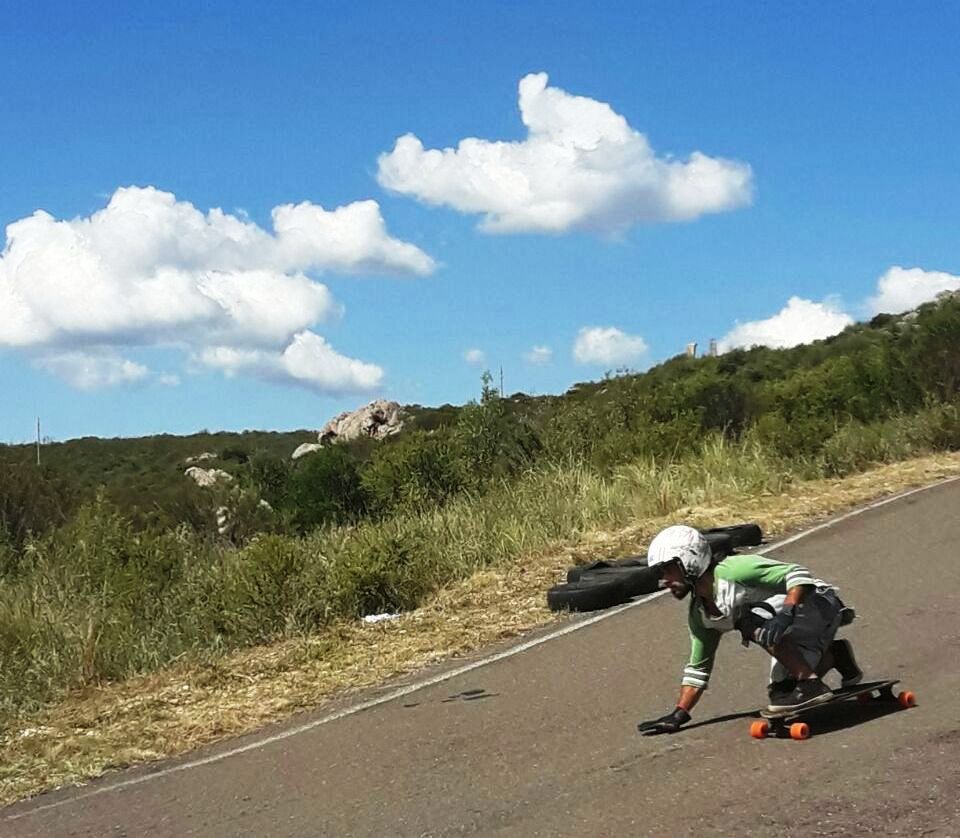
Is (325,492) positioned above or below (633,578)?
above

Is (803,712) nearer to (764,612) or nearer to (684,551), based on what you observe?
(764,612)

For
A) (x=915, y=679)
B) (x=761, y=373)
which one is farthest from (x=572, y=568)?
(x=761, y=373)

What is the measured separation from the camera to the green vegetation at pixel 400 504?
1097 centimetres

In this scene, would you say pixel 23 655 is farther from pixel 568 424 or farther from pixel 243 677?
pixel 568 424

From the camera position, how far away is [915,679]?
713 cm

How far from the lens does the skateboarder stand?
243 inches

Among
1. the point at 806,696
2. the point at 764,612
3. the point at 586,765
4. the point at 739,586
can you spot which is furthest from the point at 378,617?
the point at 806,696

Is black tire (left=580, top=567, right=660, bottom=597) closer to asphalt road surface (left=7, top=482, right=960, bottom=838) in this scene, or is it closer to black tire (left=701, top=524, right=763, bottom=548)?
asphalt road surface (left=7, top=482, right=960, bottom=838)

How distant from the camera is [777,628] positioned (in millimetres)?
6070

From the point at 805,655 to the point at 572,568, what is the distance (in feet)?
A: 17.6

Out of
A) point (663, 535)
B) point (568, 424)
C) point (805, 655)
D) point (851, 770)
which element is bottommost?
point (851, 770)

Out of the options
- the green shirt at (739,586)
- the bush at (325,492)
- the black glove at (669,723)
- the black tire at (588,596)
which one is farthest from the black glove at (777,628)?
the bush at (325,492)

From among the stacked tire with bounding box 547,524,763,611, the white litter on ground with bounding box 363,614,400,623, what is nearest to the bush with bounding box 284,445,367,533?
the white litter on ground with bounding box 363,614,400,623

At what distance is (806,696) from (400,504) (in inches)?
506
